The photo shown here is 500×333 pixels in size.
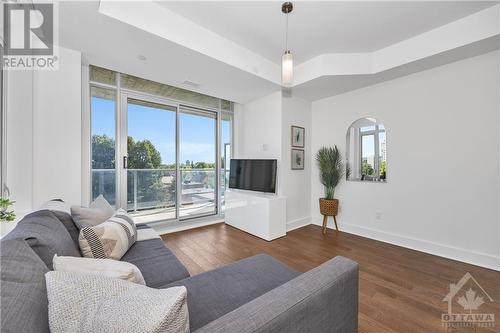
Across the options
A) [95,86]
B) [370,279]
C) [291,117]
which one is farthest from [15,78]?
[370,279]

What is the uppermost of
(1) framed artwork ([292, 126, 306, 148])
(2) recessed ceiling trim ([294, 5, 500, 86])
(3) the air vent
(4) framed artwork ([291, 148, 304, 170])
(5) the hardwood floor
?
(2) recessed ceiling trim ([294, 5, 500, 86])

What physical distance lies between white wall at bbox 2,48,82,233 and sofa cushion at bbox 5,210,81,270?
112cm

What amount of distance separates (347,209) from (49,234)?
3836 millimetres

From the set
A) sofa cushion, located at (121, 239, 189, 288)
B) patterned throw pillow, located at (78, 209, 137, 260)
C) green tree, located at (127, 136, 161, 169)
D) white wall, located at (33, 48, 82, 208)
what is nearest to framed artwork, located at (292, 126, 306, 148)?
green tree, located at (127, 136, 161, 169)

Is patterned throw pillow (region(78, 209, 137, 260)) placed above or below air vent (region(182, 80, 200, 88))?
below

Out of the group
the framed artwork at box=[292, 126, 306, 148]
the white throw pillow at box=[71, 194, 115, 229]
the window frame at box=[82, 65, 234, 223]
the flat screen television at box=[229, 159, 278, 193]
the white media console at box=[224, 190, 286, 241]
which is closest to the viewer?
the white throw pillow at box=[71, 194, 115, 229]

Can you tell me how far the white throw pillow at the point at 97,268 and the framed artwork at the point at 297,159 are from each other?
325 cm

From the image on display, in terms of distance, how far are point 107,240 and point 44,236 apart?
467 mm

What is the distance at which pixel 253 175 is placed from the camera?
3758 mm

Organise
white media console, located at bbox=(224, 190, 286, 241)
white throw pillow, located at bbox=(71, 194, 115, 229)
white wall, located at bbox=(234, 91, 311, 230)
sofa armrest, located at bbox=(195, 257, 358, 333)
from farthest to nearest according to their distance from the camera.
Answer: white wall, located at bbox=(234, 91, 311, 230) < white media console, located at bbox=(224, 190, 286, 241) < white throw pillow, located at bbox=(71, 194, 115, 229) < sofa armrest, located at bbox=(195, 257, 358, 333)

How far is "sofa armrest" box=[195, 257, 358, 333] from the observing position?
2.24 ft

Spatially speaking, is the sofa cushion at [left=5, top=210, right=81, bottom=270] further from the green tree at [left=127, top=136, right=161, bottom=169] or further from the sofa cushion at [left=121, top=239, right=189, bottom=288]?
the green tree at [left=127, top=136, right=161, bottom=169]

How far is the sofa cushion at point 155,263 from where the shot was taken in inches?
53.4

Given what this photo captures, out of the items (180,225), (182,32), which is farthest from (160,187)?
(182,32)
